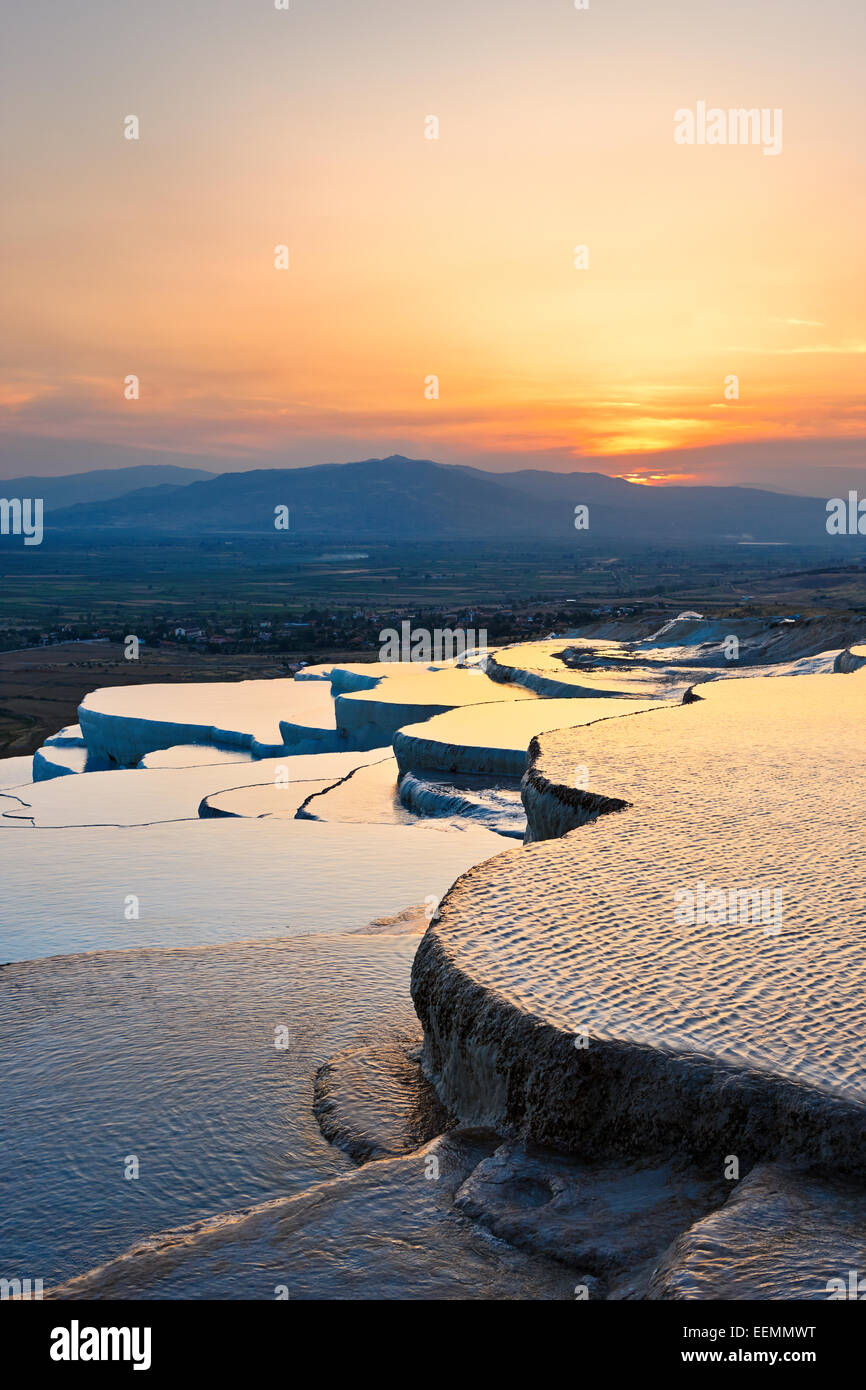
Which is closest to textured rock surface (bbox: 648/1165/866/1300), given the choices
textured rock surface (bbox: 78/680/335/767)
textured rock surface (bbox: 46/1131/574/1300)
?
textured rock surface (bbox: 46/1131/574/1300)

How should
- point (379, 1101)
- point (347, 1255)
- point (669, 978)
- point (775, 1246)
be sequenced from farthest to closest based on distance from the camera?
point (379, 1101), point (669, 978), point (347, 1255), point (775, 1246)

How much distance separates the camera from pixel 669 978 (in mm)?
3928

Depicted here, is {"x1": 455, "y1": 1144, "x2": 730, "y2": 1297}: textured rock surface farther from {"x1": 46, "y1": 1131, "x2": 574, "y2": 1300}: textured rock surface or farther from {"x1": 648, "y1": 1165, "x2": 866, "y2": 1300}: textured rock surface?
{"x1": 648, "y1": 1165, "x2": 866, "y2": 1300}: textured rock surface

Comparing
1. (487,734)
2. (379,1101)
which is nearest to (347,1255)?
(379,1101)

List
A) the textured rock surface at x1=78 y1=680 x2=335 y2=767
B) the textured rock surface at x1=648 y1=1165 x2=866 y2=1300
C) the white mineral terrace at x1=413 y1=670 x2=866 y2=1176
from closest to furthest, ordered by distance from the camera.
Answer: the textured rock surface at x1=648 y1=1165 x2=866 y2=1300 < the white mineral terrace at x1=413 y1=670 x2=866 y2=1176 < the textured rock surface at x1=78 y1=680 x2=335 y2=767

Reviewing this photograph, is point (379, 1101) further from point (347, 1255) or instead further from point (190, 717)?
point (190, 717)

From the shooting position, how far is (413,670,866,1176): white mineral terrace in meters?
3.36

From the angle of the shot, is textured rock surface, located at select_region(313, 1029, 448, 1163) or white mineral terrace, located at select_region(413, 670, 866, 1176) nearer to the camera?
white mineral terrace, located at select_region(413, 670, 866, 1176)

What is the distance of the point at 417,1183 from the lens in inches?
149

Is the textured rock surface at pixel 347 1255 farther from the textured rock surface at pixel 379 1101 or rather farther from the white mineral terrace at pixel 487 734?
the white mineral terrace at pixel 487 734

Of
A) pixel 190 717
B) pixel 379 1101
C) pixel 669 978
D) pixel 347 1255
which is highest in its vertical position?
pixel 669 978

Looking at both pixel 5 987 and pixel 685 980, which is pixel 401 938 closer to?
pixel 5 987

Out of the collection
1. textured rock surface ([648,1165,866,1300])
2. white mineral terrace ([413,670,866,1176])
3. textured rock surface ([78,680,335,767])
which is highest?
white mineral terrace ([413,670,866,1176])

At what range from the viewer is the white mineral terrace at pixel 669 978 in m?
3.36
